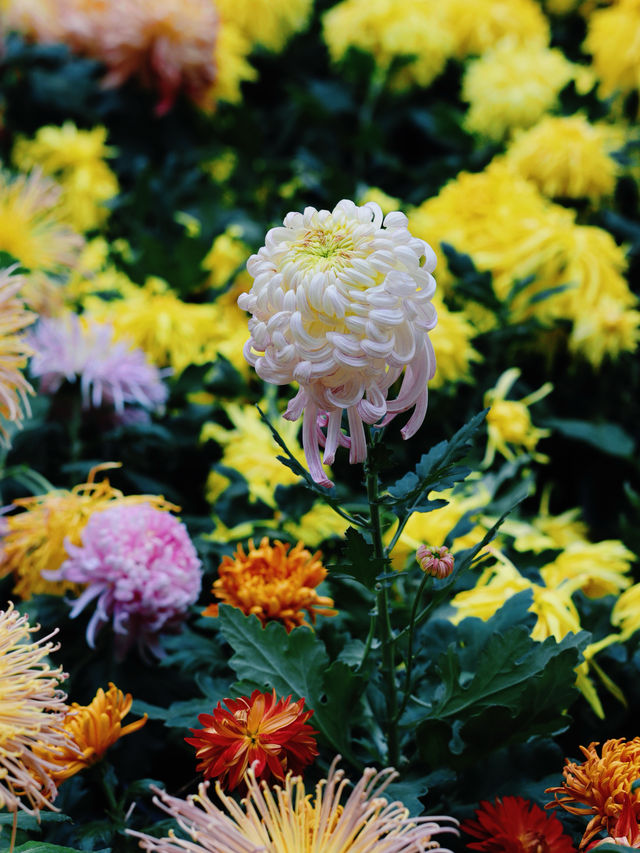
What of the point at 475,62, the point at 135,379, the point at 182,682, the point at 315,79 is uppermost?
the point at 475,62

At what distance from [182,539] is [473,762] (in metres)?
0.30

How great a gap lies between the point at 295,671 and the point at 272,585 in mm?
87

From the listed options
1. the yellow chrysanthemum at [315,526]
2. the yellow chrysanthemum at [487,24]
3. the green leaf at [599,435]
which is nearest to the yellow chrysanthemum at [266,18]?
the yellow chrysanthemum at [487,24]

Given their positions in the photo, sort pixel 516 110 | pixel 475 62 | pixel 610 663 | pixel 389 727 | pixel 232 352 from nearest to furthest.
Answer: pixel 389 727 → pixel 610 663 → pixel 232 352 → pixel 516 110 → pixel 475 62

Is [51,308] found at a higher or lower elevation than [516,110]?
lower

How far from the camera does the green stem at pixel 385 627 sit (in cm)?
51

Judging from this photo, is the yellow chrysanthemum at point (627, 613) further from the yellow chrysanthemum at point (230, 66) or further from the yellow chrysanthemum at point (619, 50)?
the yellow chrysanthemum at point (230, 66)

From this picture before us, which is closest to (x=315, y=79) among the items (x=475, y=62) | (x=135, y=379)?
(x=475, y=62)

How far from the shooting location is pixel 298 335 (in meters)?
0.45

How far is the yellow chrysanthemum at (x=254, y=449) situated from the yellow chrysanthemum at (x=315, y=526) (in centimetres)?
3

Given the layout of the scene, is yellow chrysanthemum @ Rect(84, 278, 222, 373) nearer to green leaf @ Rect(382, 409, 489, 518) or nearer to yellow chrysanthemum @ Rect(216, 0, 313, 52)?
green leaf @ Rect(382, 409, 489, 518)

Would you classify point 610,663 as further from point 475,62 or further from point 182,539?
point 475,62

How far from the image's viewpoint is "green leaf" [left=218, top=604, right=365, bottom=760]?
0.57m

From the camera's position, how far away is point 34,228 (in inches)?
46.8
